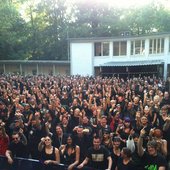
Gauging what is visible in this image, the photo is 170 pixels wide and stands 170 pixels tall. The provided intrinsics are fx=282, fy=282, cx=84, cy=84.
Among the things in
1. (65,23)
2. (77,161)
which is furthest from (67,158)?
(65,23)

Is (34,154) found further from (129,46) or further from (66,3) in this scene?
(66,3)

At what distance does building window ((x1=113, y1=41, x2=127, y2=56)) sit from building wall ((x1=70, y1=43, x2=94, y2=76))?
8.61ft

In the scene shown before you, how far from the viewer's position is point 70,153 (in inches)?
245

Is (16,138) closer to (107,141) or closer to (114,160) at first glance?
(107,141)

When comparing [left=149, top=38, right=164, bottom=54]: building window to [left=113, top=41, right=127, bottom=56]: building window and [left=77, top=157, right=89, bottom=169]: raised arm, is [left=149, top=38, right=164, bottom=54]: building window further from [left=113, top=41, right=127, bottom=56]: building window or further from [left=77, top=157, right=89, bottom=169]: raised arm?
[left=77, top=157, right=89, bottom=169]: raised arm

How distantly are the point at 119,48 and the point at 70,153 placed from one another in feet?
83.2

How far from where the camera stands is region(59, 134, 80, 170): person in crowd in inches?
238

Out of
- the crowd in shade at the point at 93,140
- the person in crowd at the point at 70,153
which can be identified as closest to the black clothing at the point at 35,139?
the crowd in shade at the point at 93,140

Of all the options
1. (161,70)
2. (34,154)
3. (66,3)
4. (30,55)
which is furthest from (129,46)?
(34,154)

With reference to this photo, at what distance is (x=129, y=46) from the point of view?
99.0 feet

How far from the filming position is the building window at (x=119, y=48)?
1203 inches

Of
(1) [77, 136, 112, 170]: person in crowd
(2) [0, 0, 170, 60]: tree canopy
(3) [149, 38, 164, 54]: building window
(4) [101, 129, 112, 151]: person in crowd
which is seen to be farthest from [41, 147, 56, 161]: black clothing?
(2) [0, 0, 170, 60]: tree canopy

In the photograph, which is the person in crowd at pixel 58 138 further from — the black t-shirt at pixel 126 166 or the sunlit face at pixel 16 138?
the black t-shirt at pixel 126 166

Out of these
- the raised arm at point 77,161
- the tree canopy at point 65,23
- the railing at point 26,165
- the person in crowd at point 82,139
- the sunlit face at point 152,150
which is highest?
the tree canopy at point 65,23
